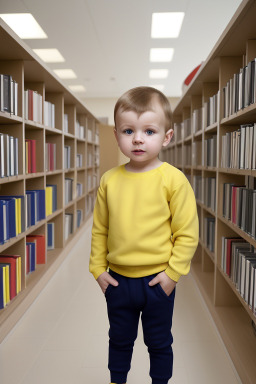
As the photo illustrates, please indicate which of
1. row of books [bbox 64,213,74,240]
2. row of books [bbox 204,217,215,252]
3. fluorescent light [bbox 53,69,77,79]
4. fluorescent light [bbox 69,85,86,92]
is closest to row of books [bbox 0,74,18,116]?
row of books [bbox 204,217,215,252]

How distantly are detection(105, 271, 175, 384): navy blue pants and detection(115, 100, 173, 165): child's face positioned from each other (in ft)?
1.43

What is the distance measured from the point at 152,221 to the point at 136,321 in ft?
1.33

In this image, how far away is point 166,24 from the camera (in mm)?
5387

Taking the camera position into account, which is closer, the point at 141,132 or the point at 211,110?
the point at 141,132

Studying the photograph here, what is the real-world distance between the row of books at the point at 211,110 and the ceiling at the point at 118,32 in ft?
8.00

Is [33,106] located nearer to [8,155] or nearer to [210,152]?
[8,155]

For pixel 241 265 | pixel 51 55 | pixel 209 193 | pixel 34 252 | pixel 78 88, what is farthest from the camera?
pixel 78 88

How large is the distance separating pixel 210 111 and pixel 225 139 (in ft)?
2.11

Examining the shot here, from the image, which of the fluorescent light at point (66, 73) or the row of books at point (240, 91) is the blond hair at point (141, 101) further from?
the fluorescent light at point (66, 73)

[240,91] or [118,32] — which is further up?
[118,32]

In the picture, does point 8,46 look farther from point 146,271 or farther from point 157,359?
point 157,359

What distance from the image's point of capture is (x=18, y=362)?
1.79 metres

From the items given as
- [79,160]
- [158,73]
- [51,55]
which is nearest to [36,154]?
[79,160]

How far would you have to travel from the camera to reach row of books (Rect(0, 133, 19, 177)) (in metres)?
2.16
